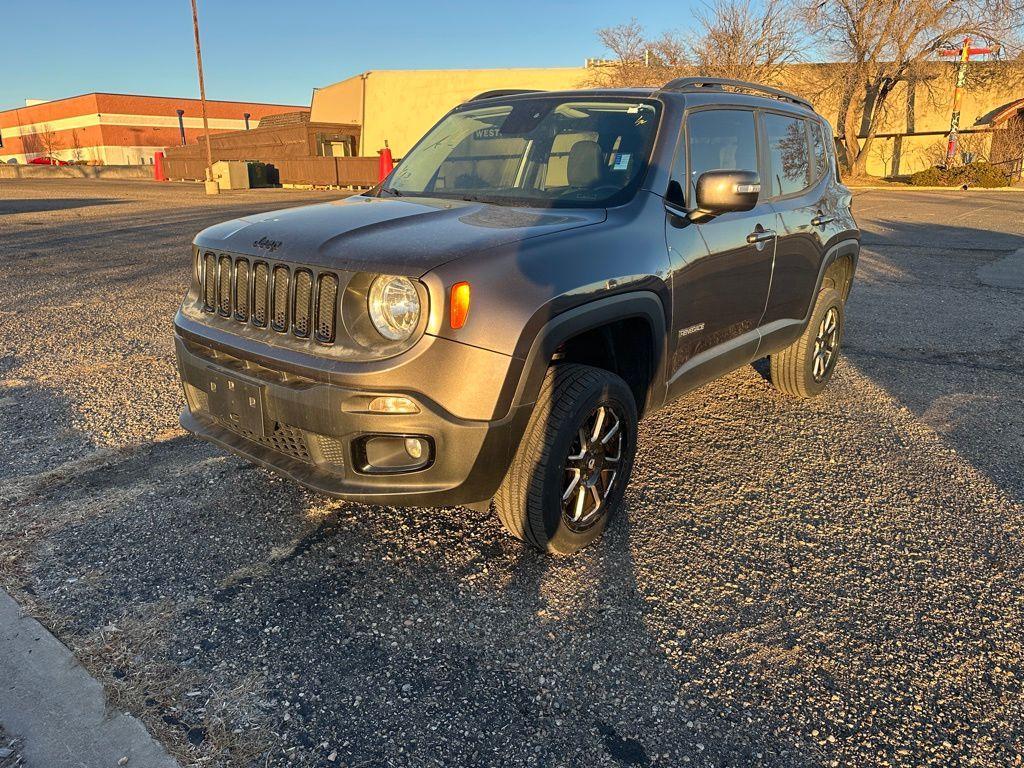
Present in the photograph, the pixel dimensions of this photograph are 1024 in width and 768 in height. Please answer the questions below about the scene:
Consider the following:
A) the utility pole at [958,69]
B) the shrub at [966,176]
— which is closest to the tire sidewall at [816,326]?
the shrub at [966,176]

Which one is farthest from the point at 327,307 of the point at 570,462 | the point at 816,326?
the point at 816,326

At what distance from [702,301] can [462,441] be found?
1.54m

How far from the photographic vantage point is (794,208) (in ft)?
14.0

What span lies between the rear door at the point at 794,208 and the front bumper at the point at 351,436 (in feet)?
7.28

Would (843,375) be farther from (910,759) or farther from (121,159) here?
(121,159)

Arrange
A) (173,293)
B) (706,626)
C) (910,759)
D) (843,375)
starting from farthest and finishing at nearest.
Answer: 1. (173,293)
2. (843,375)
3. (706,626)
4. (910,759)

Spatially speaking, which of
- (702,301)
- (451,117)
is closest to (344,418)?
(702,301)

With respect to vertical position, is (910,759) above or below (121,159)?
below

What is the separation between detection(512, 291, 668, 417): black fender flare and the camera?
2555mm

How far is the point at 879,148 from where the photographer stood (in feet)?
123

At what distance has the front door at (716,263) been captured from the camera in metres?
3.31

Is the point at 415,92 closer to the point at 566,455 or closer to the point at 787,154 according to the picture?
the point at 787,154

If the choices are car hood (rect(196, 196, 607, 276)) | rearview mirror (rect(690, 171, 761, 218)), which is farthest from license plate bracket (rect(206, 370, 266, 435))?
rearview mirror (rect(690, 171, 761, 218))

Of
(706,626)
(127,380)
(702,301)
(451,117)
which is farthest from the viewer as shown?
(127,380)
